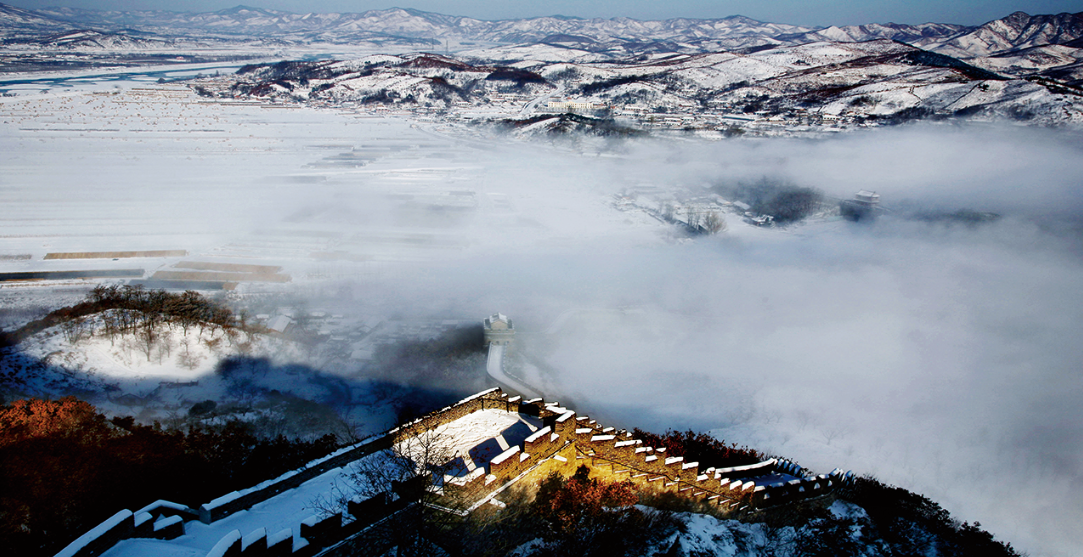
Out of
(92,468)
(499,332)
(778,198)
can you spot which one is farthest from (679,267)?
(92,468)

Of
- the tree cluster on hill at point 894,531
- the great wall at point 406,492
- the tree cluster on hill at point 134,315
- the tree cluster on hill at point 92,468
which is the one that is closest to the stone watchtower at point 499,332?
the tree cluster on hill at point 92,468

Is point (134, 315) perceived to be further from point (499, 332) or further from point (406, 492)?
point (406, 492)

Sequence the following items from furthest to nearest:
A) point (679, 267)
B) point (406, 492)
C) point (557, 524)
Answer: point (679, 267) → point (557, 524) → point (406, 492)

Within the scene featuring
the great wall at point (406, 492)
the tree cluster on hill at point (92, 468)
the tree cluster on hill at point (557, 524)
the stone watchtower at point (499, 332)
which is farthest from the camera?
the stone watchtower at point (499, 332)

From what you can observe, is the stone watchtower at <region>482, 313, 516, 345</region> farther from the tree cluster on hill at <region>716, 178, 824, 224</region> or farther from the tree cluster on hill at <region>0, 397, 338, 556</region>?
the tree cluster on hill at <region>716, 178, 824, 224</region>

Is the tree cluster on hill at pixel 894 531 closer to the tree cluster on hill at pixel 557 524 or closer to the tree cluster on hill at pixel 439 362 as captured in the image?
the tree cluster on hill at pixel 557 524

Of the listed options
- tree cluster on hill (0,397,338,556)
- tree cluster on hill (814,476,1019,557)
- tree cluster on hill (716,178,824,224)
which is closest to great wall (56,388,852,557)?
tree cluster on hill (814,476,1019,557)
